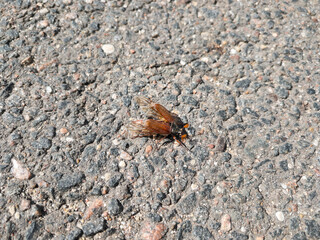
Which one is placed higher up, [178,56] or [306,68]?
[178,56]

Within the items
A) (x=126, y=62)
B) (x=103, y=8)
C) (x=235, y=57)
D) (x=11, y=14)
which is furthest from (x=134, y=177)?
(x=11, y=14)

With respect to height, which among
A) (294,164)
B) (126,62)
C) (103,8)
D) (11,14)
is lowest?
(294,164)

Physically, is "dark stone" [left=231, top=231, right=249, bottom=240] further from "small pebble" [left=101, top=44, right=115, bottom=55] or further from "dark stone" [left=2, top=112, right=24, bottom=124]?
"small pebble" [left=101, top=44, right=115, bottom=55]

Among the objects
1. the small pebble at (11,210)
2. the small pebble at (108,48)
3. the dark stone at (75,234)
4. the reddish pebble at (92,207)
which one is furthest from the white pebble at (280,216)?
the small pebble at (108,48)

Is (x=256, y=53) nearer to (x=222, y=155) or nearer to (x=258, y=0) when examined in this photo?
(x=258, y=0)

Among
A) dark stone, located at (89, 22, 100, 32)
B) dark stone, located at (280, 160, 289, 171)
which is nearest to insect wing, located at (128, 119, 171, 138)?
dark stone, located at (280, 160, 289, 171)

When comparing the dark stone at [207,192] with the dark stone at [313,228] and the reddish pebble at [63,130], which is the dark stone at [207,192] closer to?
the dark stone at [313,228]

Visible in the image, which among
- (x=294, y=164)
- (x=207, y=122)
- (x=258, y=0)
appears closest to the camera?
(x=294, y=164)

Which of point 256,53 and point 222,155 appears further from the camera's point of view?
point 256,53
